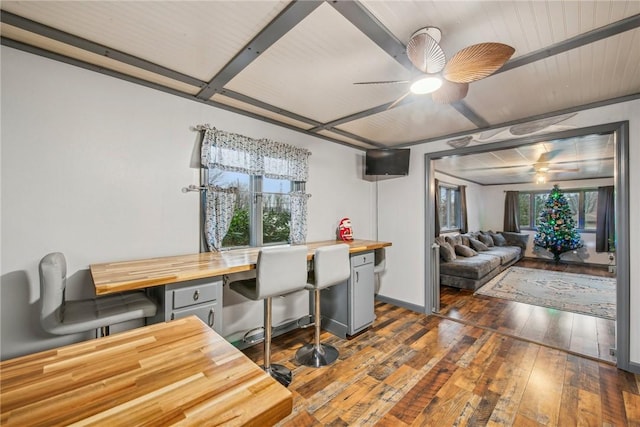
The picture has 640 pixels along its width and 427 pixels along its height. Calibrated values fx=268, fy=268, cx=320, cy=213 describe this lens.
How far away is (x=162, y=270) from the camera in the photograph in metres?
1.73

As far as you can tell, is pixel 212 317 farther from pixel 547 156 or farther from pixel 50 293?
pixel 547 156

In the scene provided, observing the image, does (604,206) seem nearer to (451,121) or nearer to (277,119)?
(451,121)

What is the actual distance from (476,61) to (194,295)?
215 cm

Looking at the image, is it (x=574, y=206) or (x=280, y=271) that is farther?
(x=574, y=206)

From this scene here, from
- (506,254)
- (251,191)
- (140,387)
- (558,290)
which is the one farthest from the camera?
(506,254)

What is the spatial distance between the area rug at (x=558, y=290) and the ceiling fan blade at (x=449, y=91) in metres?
3.80

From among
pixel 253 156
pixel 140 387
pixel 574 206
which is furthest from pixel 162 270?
pixel 574 206

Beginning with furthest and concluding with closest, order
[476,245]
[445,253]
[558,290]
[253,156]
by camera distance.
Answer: [476,245] < [445,253] < [558,290] < [253,156]

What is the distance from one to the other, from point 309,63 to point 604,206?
28.3ft

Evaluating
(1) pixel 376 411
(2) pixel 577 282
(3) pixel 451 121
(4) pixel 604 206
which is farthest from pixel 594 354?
(4) pixel 604 206

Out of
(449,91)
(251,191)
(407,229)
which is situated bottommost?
(407,229)

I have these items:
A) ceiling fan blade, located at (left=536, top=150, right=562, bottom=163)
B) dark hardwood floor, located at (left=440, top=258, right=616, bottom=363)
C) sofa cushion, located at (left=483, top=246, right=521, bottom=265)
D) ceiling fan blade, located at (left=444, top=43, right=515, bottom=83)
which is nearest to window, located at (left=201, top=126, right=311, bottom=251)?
ceiling fan blade, located at (left=444, top=43, right=515, bottom=83)

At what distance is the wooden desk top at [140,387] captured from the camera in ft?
1.89

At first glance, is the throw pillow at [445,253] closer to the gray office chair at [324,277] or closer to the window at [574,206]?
the gray office chair at [324,277]
